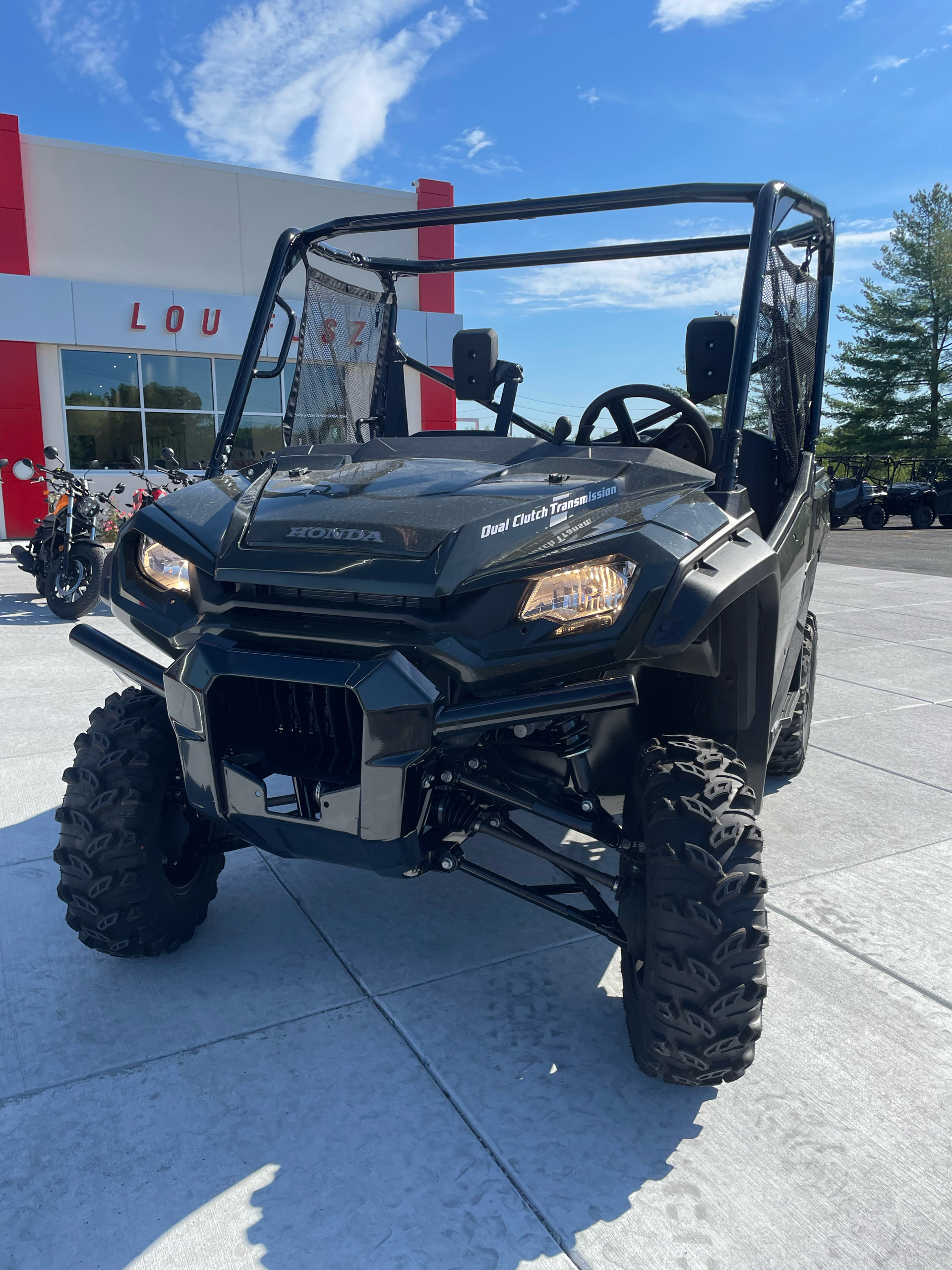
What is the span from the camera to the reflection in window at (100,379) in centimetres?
1689

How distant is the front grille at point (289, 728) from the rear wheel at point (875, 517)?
23379 mm

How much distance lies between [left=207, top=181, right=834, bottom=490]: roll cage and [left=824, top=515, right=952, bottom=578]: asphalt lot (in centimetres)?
1007

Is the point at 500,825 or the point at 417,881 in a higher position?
the point at 500,825

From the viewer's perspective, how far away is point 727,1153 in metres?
1.85

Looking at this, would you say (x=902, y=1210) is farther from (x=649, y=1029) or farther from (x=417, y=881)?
(x=417, y=881)

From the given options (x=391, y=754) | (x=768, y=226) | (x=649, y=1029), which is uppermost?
(x=768, y=226)

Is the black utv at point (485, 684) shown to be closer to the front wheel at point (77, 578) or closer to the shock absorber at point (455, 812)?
the shock absorber at point (455, 812)

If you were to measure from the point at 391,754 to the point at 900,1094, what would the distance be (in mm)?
1291

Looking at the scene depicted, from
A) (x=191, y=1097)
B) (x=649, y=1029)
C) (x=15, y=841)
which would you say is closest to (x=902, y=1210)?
(x=649, y=1029)

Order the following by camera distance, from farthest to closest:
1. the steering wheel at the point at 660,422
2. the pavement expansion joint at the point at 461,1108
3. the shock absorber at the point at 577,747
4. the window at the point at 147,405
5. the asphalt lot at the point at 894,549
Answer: the window at the point at 147,405 < the asphalt lot at the point at 894,549 < the steering wheel at the point at 660,422 < the shock absorber at the point at 577,747 < the pavement expansion joint at the point at 461,1108

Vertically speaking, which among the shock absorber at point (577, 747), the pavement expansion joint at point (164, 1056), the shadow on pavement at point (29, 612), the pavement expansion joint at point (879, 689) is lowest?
the shadow on pavement at point (29, 612)

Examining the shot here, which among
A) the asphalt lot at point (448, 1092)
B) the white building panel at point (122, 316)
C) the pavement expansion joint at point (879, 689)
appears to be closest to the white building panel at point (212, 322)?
the white building panel at point (122, 316)

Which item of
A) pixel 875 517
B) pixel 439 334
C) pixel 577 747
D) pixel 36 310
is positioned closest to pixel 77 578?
pixel 577 747

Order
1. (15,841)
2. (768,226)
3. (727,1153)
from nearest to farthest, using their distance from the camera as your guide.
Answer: (727,1153)
(768,226)
(15,841)
